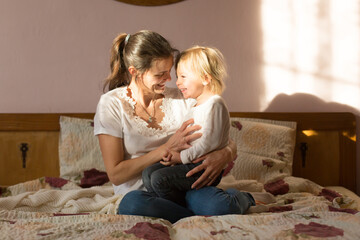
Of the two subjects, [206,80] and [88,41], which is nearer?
[206,80]

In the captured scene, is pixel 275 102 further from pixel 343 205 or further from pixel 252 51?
pixel 343 205

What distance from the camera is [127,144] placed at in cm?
188

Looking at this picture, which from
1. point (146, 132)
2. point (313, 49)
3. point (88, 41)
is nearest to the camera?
point (146, 132)

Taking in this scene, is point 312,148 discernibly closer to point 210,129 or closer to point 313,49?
point 313,49

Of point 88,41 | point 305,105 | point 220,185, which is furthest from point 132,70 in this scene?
point 305,105

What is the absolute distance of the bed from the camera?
4.57ft

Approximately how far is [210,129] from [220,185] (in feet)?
1.43

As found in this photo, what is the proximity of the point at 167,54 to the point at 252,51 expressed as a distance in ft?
3.08

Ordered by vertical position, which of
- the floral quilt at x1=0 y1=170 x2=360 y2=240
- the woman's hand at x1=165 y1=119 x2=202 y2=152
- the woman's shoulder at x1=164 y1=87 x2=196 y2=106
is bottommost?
the floral quilt at x1=0 y1=170 x2=360 y2=240

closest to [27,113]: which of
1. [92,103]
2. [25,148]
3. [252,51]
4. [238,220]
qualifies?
[25,148]

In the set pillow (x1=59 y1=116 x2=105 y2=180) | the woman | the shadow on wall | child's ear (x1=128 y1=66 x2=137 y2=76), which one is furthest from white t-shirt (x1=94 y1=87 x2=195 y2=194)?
the shadow on wall

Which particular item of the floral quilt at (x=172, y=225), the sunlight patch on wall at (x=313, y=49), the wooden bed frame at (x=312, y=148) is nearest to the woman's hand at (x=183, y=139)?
the floral quilt at (x=172, y=225)

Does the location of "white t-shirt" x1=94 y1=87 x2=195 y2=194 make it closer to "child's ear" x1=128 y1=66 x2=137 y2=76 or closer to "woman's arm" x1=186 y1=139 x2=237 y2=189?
"child's ear" x1=128 y1=66 x2=137 y2=76

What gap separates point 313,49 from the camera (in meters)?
2.71
